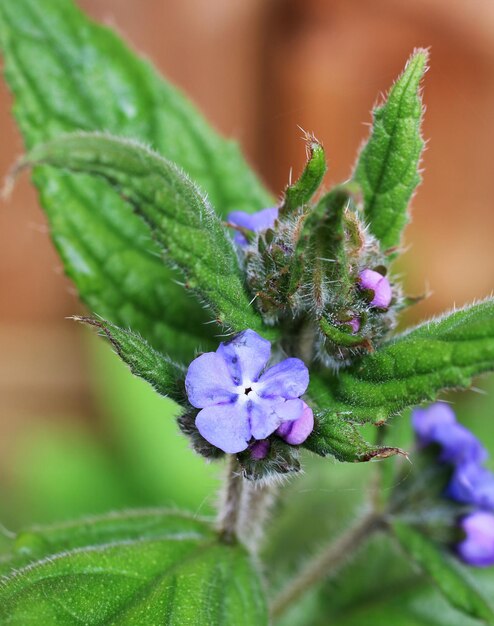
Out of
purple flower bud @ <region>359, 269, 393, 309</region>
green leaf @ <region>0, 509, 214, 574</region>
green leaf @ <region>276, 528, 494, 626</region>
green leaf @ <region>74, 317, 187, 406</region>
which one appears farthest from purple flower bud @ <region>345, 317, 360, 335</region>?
green leaf @ <region>276, 528, 494, 626</region>

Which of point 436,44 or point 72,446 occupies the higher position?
point 436,44

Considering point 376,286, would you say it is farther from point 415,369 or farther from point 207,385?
point 207,385

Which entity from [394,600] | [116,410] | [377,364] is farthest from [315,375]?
[116,410]

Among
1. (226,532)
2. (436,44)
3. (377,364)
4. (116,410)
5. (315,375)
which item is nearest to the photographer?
(377,364)

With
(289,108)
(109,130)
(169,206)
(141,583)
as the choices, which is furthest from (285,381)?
(289,108)

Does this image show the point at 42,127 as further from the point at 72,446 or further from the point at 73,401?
the point at 73,401

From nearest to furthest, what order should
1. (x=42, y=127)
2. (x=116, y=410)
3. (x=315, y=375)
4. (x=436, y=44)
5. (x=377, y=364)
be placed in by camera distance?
(x=377, y=364)
(x=315, y=375)
(x=42, y=127)
(x=116, y=410)
(x=436, y=44)

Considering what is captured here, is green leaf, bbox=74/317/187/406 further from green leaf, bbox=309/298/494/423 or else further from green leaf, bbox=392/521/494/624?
green leaf, bbox=392/521/494/624

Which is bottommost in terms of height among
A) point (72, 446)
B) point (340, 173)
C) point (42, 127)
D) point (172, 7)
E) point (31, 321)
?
point (72, 446)
